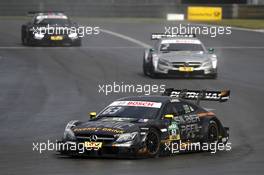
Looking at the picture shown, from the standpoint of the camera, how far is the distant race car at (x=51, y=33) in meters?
41.2

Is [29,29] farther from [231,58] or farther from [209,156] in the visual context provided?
[209,156]

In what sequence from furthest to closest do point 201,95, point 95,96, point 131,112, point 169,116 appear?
point 95,96 → point 201,95 → point 131,112 → point 169,116

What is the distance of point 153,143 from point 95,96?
10047mm

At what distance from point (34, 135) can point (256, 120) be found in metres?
5.17

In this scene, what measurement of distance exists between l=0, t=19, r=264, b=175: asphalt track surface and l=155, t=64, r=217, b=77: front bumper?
1.05ft

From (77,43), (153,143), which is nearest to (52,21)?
(77,43)

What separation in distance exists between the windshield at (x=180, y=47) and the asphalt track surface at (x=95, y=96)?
125 centimetres

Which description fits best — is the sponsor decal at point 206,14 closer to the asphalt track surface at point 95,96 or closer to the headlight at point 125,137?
the asphalt track surface at point 95,96

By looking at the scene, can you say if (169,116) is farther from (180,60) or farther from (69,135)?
(180,60)

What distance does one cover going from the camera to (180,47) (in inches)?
1207

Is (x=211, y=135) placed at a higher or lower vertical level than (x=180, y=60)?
higher

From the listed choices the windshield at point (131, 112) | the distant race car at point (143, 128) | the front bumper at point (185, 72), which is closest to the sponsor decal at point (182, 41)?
the front bumper at point (185, 72)

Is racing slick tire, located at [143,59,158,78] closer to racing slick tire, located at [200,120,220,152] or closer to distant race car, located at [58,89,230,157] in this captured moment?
distant race car, located at [58,89,230,157]

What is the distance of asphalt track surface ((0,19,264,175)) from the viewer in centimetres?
1442
